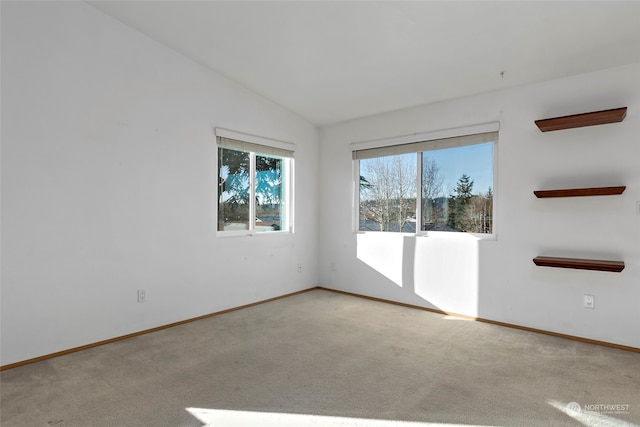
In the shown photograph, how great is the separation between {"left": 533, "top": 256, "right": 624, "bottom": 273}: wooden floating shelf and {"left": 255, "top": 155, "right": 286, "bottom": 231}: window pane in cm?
304

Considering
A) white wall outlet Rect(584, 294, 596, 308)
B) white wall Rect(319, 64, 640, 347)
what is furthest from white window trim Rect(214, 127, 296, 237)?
white wall outlet Rect(584, 294, 596, 308)

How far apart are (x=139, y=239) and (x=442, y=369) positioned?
2.87 m

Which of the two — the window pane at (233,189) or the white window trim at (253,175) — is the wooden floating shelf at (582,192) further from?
the window pane at (233,189)

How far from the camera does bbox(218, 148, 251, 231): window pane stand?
165 inches

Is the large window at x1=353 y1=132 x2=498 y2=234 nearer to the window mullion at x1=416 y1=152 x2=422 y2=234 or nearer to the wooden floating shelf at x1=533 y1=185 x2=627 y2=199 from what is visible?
the window mullion at x1=416 y1=152 x2=422 y2=234

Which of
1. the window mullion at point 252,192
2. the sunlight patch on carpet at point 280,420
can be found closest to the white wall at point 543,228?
the window mullion at point 252,192

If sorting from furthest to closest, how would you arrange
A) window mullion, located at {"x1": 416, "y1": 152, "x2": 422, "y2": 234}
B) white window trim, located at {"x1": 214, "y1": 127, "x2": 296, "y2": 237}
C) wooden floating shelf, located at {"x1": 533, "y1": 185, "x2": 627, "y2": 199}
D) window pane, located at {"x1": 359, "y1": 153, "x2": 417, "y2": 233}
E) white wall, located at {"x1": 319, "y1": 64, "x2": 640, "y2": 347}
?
window pane, located at {"x1": 359, "y1": 153, "x2": 417, "y2": 233} → window mullion, located at {"x1": 416, "y1": 152, "x2": 422, "y2": 234} → white window trim, located at {"x1": 214, "y1": 127, "x2": 296, "y2": 237} → white wall, located at {"x1": 319, "y1": 64, "x2": 640, "y2": 347} → wooden floating shelf, located at {"x1": 533, "y1": 185, "x2": 627, "y2": 199}

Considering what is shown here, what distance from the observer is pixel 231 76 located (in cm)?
412

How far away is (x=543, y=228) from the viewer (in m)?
3.45

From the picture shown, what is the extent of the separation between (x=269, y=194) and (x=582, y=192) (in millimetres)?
3370

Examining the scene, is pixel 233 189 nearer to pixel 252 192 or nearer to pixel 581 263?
pixel 252 192

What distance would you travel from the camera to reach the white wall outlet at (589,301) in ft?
10.5

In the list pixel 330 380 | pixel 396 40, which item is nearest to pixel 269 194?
pixel 396 40

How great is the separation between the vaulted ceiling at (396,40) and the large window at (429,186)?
A: 24.5 inches
